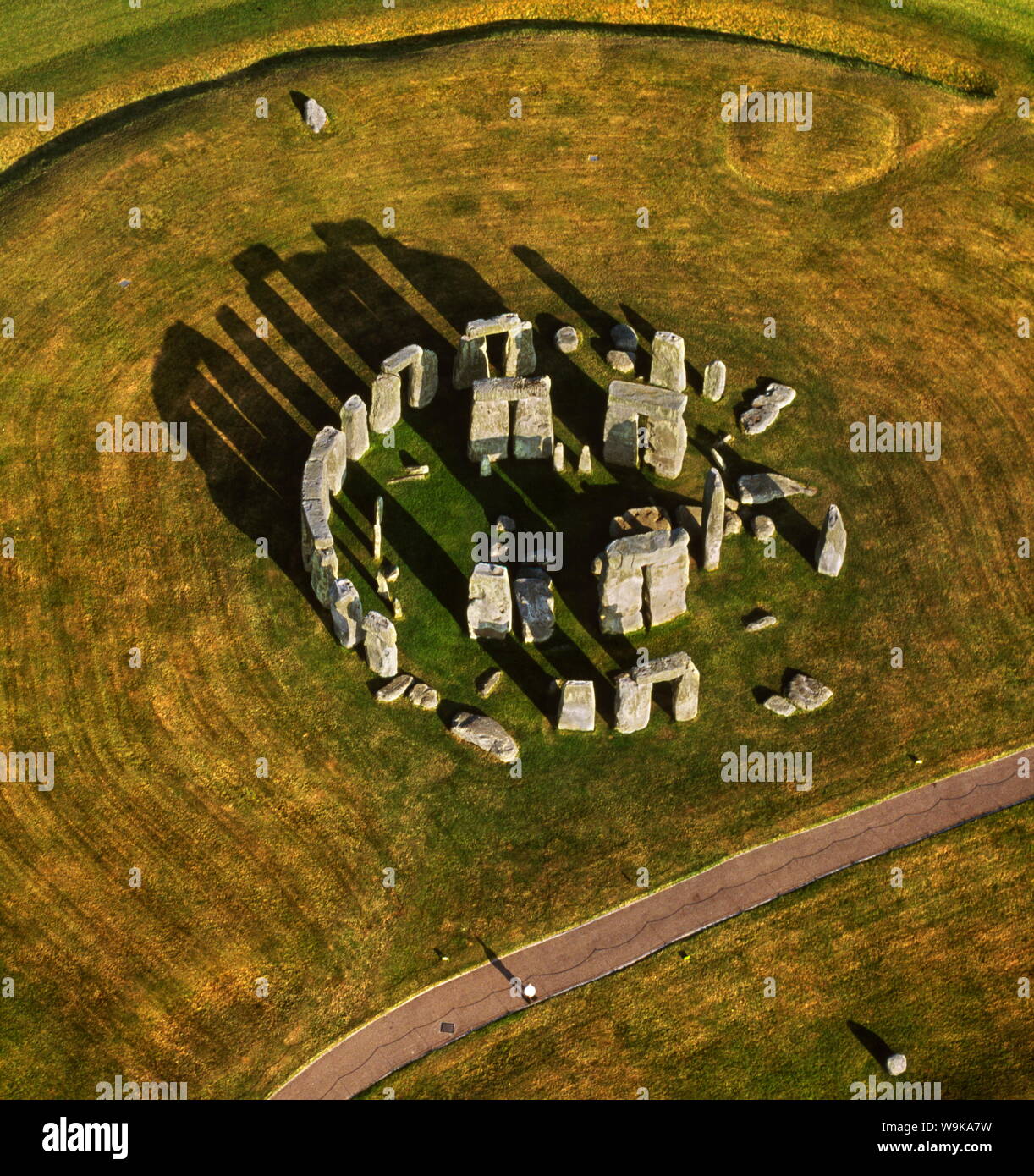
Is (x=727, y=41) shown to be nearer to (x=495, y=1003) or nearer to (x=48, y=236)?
(x=48, y=236)

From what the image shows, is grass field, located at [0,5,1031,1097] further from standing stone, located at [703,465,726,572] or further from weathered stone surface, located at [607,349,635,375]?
standing stone, located at [703,465,726,572]

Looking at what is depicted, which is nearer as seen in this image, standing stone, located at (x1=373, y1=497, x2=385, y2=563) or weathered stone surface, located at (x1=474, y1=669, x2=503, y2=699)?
weathered stone surface, located at (x1=474, y1=669, x2=503, y2=699)

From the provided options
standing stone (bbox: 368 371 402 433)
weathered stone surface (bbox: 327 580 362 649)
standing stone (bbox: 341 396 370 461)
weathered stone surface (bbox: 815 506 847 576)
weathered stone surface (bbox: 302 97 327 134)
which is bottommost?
weathered stone surface (bbox: 327 580 362 649)

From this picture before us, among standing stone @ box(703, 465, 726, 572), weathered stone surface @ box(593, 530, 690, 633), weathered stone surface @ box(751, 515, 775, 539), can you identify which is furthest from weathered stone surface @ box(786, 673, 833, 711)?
weathered stone surface @ box(751, 515, 775, 539)

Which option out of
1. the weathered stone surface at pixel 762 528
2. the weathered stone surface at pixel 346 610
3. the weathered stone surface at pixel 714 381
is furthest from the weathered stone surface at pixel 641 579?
the weathered stone surface at pixel 714 381

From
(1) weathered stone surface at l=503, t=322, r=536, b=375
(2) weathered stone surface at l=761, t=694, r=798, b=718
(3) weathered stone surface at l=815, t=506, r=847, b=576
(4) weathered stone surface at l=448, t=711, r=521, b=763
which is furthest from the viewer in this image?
(1) weathered stone surface at l=503, t=322, r=536, b=375

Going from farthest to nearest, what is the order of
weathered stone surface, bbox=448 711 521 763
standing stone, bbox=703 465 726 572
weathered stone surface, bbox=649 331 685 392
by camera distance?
1. weathered stone surface, bbox=649 331 685 392
2. standing stone, bbox=703 465 726 572
3. weathered stone surface, bbox=448 711 521 763

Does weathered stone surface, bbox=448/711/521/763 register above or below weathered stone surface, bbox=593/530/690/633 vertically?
below
